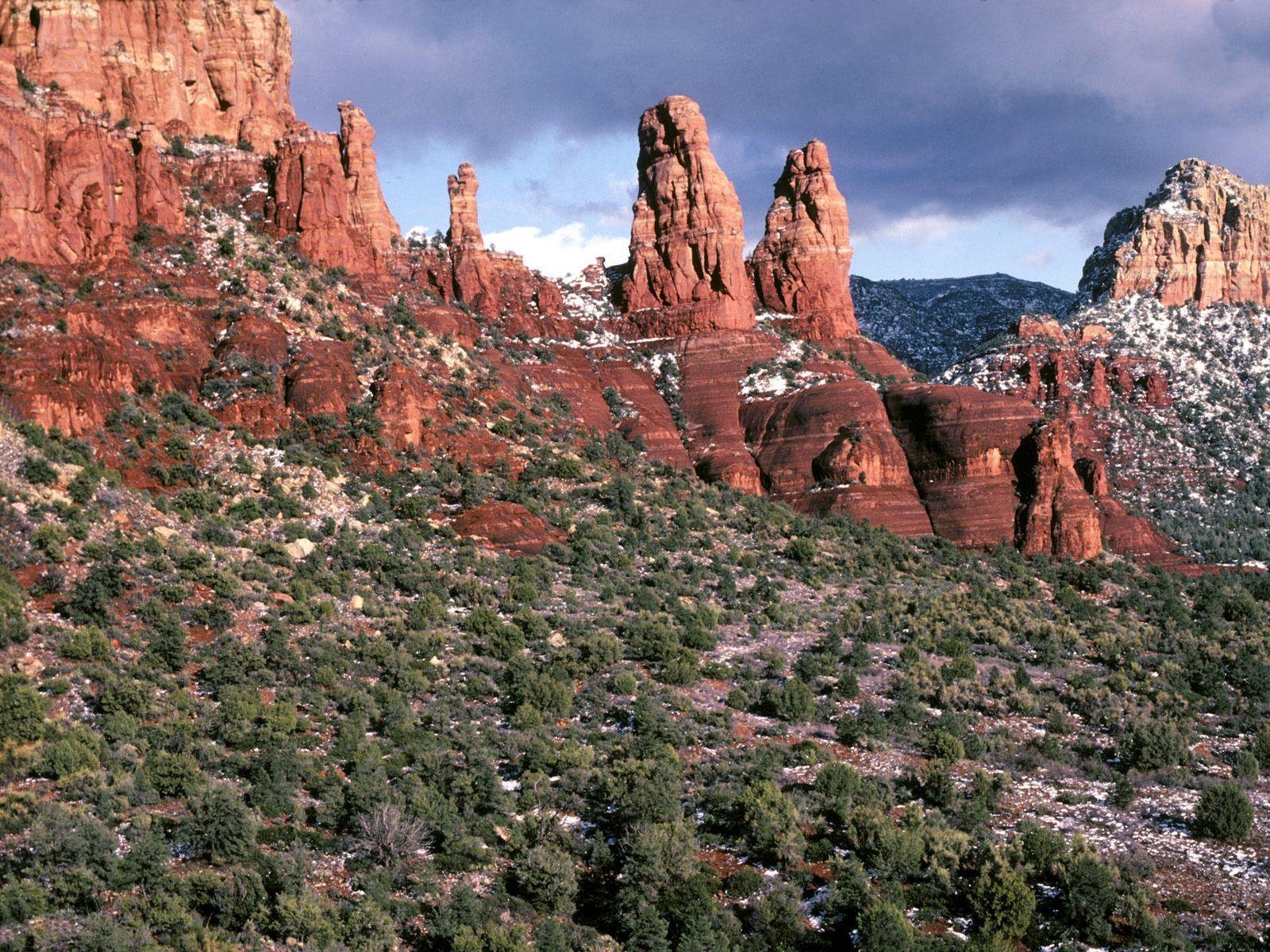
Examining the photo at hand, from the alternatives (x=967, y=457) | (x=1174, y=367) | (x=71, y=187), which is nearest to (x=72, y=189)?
(x=71, y=187)

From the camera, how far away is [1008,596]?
55.9 metres

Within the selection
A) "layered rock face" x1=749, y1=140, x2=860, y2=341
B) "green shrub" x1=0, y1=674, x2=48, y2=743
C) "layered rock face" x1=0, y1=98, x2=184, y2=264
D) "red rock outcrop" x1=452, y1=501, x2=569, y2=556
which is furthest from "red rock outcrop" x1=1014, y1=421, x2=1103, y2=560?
"green shrub" x1=0, y1=674, x2=48, y2=743

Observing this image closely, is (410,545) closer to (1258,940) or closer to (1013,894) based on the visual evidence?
(1013,894)

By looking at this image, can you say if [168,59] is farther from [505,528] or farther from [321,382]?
[505,528]

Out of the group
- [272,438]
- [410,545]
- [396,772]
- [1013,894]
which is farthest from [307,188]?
[1013,894]

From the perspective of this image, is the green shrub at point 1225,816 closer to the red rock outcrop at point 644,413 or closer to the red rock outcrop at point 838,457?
the red rock outcrop at point 838,457

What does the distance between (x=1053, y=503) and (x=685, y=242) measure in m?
34.7

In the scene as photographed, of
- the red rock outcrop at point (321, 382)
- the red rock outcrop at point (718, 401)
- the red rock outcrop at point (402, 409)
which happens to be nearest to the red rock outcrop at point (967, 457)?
the red rock outcrop at point (718, 401)

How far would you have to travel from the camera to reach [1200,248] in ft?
396

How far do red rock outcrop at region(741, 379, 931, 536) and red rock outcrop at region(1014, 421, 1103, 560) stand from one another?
6451 millimetres

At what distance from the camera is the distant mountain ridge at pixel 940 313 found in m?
140

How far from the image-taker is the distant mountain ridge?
140 m

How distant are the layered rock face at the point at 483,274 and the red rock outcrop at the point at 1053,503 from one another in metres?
36.7

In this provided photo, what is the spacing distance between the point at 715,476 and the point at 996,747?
34883 mm
